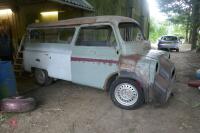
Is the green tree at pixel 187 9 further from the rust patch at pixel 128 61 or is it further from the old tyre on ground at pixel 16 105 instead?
the old tyre on ground at pixel 16 105

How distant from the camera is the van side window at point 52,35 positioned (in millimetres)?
6133

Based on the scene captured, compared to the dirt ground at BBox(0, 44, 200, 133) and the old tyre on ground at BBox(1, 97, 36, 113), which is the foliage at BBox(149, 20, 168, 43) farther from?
the old tyre on ground at BBox(1, 97, 36, 113)

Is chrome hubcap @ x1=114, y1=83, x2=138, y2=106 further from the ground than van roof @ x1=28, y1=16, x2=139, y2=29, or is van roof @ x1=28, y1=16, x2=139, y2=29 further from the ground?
van roof @ x1=28, y1=16, x2=139, y2=29

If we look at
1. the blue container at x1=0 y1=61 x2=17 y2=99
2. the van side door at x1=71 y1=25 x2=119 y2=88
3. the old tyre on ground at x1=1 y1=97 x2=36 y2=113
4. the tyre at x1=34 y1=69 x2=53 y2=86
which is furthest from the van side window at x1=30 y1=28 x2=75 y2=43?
the old tyre on ground at x1=1 y1=97 x2=36 y2=113

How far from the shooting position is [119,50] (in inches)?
200

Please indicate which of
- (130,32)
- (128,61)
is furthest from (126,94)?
(130,32)

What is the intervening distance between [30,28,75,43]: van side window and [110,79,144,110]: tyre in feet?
6.43

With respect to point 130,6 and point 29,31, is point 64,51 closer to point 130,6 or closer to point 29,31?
point 29,31

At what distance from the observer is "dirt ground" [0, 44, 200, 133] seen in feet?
13.4

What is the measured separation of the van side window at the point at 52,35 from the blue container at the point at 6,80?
5.59ft

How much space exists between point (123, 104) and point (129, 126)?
0.84 meters

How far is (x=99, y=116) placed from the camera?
15.3 feet

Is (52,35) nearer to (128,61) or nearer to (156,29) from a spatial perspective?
(128,61)

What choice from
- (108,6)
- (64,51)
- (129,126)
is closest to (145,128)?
(129,126)
